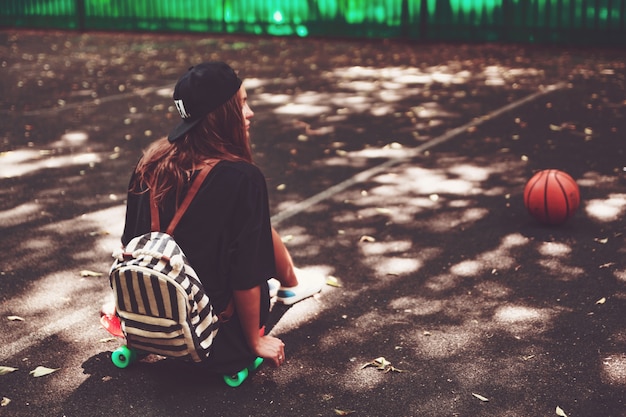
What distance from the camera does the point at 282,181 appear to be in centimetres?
751

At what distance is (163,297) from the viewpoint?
11.4 feet

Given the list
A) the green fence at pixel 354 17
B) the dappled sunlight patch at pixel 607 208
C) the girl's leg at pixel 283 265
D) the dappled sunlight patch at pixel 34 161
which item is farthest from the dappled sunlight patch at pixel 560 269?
the green fence at pixel 354 17

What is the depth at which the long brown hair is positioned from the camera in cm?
368

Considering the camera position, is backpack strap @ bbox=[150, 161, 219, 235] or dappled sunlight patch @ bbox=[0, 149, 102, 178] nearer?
backpack strap @ bbox=[150, 161, 219, 235]

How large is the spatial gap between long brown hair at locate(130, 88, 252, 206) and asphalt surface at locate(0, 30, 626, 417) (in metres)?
1.02

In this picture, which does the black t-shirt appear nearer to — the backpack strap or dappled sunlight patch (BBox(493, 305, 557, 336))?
the backpack strap

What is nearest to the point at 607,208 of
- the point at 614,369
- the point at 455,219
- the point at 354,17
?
the point at 455,219

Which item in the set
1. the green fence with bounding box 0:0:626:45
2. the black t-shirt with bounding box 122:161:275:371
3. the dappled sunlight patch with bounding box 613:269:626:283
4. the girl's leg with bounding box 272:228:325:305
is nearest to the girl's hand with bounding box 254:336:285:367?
the black t-shirt with bounding box 122:161:275:371

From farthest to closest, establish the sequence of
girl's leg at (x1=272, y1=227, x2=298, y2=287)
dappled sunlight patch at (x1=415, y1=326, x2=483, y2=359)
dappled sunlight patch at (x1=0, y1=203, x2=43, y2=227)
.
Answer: dappled sunlight patch at (x1=0, y1=203, x2=43, y2=227)
girl's leg at (x1=272, y1=227, x2=298, y2=287)
dappled sunlight patch at (x1=415, y1=326, x2=483, y2=359)

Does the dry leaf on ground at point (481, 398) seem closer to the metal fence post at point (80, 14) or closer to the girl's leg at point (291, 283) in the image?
the girl's leg at point (291, 283)

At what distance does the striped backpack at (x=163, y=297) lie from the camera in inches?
137

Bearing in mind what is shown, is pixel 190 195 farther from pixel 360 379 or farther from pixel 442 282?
pixel 442 282

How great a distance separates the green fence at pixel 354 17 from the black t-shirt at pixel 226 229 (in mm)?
14804

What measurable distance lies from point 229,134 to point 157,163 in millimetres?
371
